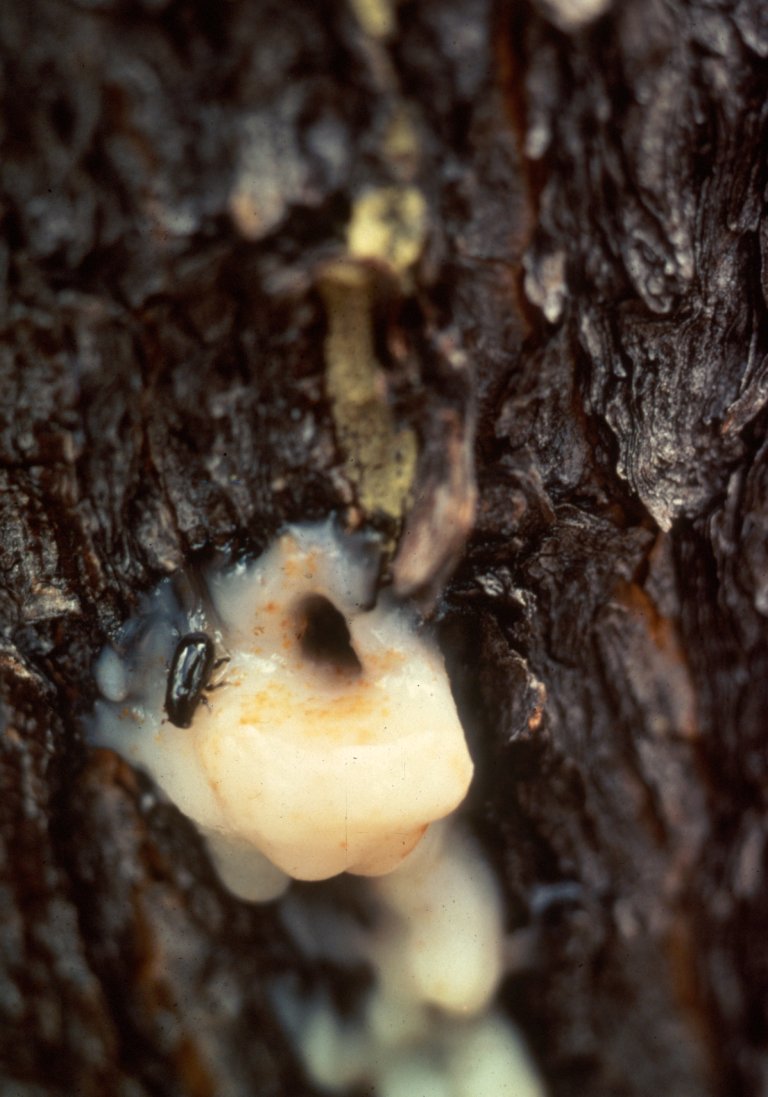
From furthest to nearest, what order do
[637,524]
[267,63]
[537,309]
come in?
1. [637,524]
2. [537,309]
3. [267,63]

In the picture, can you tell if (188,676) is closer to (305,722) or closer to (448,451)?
(305,722)

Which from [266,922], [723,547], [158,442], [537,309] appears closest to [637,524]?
[723,547]

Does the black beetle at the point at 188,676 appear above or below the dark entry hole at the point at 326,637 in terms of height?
below

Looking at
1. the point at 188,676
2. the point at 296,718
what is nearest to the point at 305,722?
the point at 296,718

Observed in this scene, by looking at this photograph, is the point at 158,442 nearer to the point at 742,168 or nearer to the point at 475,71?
the point at 475,71

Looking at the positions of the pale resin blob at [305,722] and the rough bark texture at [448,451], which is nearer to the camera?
the rough bark texture at [448,451]
